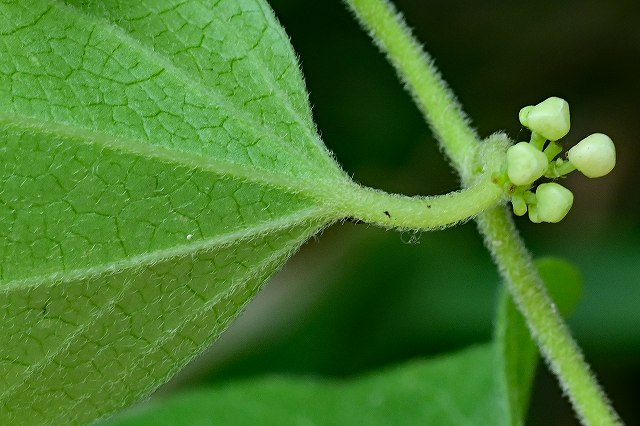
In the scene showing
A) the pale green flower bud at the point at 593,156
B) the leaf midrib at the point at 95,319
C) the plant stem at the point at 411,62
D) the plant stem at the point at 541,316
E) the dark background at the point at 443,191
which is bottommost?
the leaf midrib at the point at 95,319

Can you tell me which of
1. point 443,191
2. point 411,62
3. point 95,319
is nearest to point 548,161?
point 411,62

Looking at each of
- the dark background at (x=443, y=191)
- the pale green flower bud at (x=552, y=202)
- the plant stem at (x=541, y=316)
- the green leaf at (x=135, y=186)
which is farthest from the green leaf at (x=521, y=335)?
the dark background at (x=443, y=191)

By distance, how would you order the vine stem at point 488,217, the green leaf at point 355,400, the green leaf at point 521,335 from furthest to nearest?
1. the green leaf at point 355,400
2. the green leaf at point 521,335
3. the vine stem at point 488,217

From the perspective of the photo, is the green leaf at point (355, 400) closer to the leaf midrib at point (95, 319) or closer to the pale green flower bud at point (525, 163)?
the leaf midrib at point (95, 319)

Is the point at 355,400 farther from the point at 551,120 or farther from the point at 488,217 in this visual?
the point at 551,120

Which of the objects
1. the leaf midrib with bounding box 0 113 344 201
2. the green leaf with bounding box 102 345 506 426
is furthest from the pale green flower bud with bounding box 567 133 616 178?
the green leaf with bounding box 102 345 506 426

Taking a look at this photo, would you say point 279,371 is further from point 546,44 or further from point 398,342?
point 546,44
